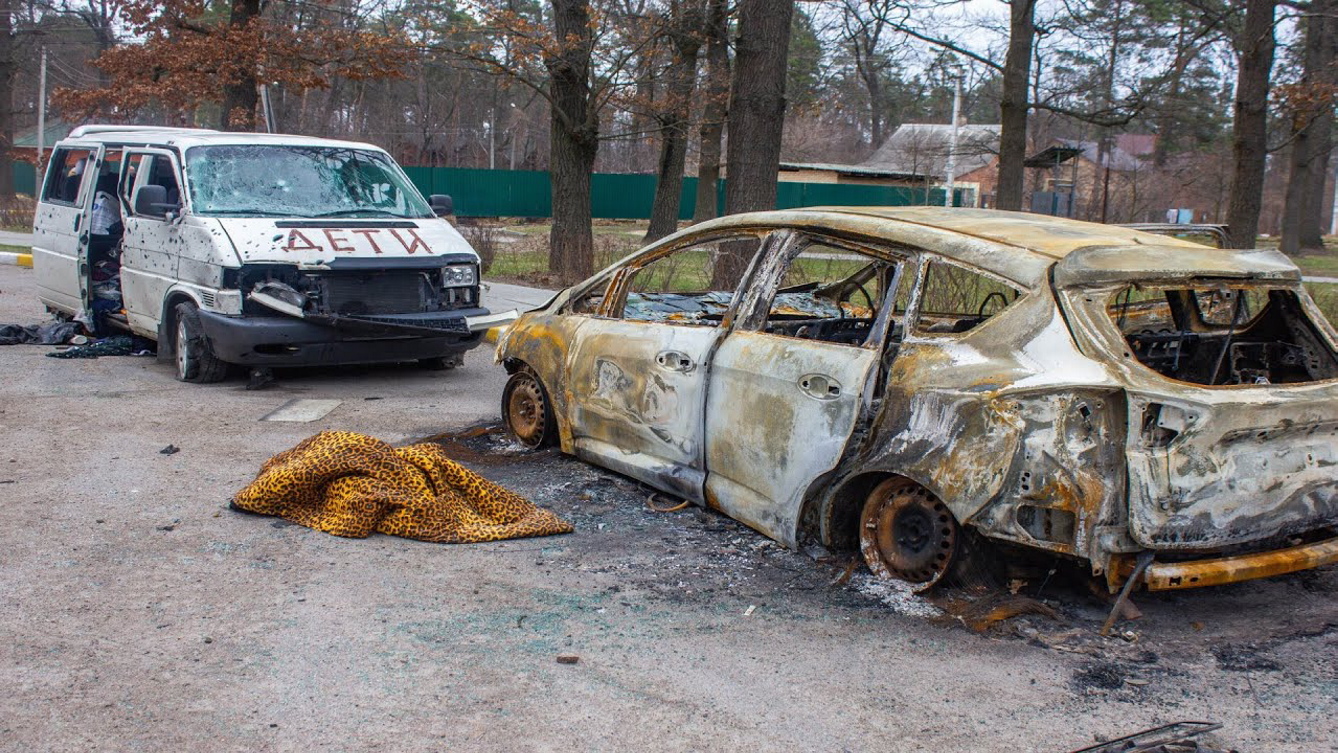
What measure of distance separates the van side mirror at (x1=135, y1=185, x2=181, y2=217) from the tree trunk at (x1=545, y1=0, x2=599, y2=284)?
8.45 metres

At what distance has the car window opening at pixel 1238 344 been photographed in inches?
188

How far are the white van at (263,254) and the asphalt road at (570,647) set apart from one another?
106 inches

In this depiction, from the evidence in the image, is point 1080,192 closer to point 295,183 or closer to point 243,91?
point 243,91

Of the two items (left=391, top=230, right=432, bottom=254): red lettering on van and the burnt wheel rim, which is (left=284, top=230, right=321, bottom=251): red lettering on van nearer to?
(left=391, top=230, right=432, bottom=254): red lettering on van

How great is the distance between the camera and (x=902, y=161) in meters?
51.0

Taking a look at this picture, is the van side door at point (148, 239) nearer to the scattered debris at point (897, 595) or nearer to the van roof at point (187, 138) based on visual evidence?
the van roof at point (187, 138)

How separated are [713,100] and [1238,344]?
1732cm

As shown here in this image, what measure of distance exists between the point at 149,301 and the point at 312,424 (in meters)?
2.64

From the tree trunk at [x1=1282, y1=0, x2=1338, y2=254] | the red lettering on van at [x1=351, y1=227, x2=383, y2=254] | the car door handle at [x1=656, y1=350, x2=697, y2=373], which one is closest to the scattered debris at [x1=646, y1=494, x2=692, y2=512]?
the car door handle at [x1=656, y1=350, x2=697, y2=373]

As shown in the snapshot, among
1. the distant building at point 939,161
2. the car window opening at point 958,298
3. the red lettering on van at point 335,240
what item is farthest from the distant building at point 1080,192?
the red lettering on van at point 335,240

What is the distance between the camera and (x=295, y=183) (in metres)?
9.29

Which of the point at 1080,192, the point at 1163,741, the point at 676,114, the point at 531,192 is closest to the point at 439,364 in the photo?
the point at 1163,741

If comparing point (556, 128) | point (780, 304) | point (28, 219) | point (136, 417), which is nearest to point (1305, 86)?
point (556, 128)

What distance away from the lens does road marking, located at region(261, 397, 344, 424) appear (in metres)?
7.88
